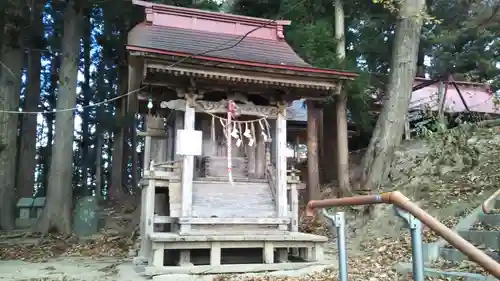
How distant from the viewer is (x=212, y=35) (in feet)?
34.4

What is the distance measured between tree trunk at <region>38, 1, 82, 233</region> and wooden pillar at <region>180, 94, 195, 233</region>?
6.43m

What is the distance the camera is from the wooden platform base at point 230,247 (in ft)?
24.3

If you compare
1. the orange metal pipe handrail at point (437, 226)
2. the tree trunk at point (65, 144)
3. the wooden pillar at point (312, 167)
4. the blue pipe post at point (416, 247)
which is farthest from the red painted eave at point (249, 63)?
the tree trunk at point (65, 144)

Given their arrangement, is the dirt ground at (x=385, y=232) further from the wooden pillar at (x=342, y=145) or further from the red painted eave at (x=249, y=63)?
the red painted eave at (x=249, y=63)

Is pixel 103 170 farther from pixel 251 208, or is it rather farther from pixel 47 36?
pixel 251 208

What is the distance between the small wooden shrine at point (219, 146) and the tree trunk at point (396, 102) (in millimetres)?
1845

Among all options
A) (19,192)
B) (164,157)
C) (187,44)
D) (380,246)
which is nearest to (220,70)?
(187,44)

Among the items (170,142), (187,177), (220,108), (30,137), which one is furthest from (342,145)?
(30,137)

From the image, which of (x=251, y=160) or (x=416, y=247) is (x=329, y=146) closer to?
(x=251, y=160)


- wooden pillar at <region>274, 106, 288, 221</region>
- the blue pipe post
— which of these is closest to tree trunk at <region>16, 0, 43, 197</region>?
wooden pillar at <region>274, 106, 288, 221</region>

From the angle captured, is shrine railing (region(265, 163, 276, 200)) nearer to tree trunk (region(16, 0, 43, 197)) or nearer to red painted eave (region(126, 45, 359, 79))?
red painted eave (region(126, 45, 359, 79))

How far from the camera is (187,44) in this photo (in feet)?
31.1

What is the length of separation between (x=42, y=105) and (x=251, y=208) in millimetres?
17216

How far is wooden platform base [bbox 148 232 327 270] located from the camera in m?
7.39
